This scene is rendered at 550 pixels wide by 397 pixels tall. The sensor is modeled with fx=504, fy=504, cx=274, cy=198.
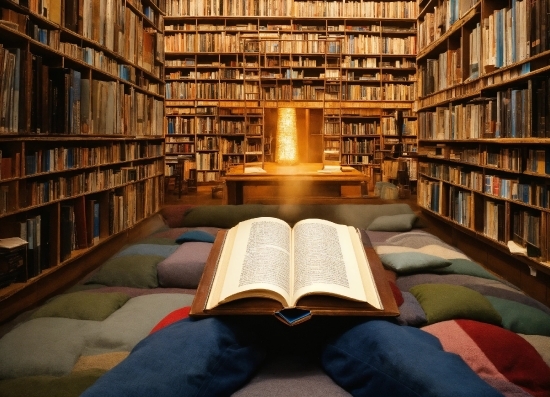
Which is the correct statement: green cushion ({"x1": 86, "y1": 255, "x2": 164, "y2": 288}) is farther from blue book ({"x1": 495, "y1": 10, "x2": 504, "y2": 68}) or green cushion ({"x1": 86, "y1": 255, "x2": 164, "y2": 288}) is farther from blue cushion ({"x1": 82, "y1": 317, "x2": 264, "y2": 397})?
blue book ({"x1": 495, "y1": 10, "x2": 504, "y2": 68})

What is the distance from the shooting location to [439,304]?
1124 mm

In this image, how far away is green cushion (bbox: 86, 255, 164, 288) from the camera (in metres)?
1.49

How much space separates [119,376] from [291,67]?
26.8 feet

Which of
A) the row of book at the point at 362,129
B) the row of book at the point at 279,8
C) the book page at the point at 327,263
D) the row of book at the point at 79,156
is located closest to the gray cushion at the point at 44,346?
the book page at the point at 327,263

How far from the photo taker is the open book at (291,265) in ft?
2.87

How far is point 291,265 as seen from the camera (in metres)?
1.05

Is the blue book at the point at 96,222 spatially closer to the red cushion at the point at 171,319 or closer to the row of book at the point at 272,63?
the red cushion at the point at 171,319

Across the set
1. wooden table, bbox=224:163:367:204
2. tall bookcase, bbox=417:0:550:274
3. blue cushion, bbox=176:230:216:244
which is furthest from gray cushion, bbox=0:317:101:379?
tall bookcase, bbox=417:0:550:274

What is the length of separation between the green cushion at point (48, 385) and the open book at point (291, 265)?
0.24 m

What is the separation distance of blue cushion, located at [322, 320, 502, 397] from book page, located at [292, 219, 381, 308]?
3.1 inches

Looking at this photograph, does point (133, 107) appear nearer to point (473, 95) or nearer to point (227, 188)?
point (227, 188)

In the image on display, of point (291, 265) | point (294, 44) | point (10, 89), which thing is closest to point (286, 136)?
point (10, 89)

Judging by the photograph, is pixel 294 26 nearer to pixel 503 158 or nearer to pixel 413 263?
pixel 503 158

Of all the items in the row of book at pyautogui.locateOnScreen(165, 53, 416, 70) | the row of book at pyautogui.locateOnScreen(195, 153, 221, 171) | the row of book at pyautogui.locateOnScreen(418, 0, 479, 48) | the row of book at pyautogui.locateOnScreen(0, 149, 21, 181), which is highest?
the row of book at pyautogui.locateOnScreen(165, 53, 416, 70)
